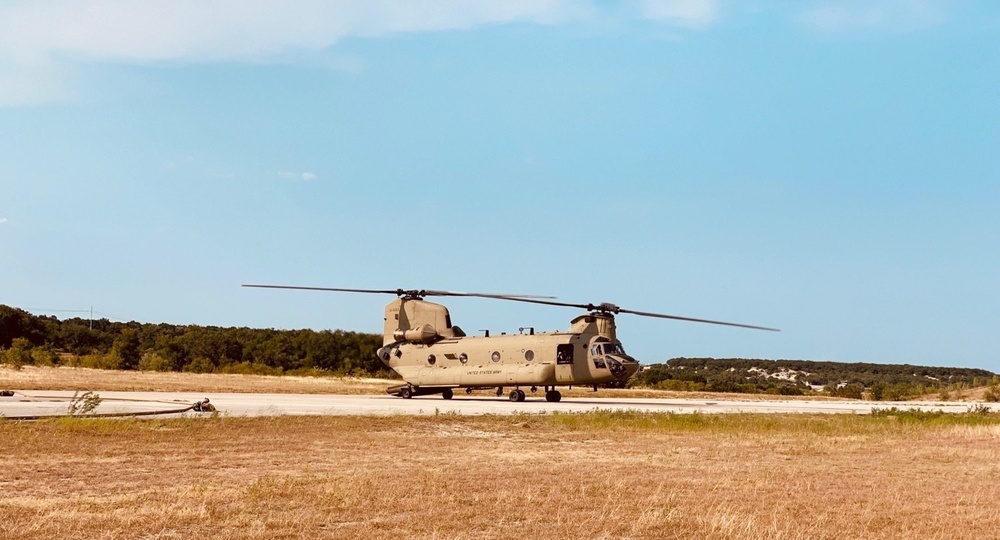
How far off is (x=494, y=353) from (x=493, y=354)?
0.07 metres

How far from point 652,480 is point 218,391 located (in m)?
33.6

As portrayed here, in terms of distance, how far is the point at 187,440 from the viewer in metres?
20.1

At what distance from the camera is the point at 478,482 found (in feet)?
47.0

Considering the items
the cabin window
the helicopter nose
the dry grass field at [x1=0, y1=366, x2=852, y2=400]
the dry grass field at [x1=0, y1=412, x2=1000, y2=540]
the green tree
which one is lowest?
the dry grass field at [x1=0, y1=412, x2=1000, y2=540]

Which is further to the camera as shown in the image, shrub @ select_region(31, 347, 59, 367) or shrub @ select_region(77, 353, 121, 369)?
shrub @ select_region(77, 353, 121, 369)

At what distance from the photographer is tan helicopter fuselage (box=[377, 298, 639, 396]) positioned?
38031mm

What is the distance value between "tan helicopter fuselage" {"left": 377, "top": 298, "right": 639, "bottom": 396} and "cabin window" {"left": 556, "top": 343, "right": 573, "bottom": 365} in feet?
0.13

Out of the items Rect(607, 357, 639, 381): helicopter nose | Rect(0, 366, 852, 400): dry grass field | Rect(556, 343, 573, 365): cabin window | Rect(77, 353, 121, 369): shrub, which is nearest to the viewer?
Rect(607, 357, 639, 381): helicopter nose

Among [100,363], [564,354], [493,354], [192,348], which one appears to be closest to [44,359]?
[100,363]

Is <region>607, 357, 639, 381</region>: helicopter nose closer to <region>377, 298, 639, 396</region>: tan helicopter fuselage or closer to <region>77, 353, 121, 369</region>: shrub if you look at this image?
<region>377, 298, 639, 396</region>: tan helicopter fuselage

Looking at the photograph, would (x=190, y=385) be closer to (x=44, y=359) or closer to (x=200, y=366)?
(x=44, y=359)

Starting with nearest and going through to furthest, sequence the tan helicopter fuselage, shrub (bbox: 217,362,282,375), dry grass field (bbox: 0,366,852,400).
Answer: the tan helicopter fuselage → dry grass field (bbox: 0,366,852,400) → shrub (bbox: 217,362,282,375)

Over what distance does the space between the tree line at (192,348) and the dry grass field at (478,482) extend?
40.4 metres

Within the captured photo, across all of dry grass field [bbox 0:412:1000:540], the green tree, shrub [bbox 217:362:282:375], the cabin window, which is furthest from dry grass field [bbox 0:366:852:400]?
dry grass field [bbox 0:412:1000:540]
